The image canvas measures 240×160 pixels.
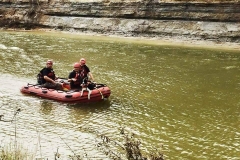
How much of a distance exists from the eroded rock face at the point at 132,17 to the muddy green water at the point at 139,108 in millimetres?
7468

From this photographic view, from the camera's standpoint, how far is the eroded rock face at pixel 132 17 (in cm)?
3338

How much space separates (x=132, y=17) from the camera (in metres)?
38.7

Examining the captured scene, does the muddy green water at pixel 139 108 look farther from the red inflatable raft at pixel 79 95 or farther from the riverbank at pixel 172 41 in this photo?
the riverbank at pixel 172 41

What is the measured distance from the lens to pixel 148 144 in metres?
10.5

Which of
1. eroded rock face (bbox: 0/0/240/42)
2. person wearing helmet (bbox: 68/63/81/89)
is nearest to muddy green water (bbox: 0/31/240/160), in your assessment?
person wearing helmet (bbox: 68/63/81/89)

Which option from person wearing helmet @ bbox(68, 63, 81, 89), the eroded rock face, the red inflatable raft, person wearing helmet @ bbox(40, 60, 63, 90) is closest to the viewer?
the red inflatable raft

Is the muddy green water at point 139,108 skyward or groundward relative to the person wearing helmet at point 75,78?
groundward

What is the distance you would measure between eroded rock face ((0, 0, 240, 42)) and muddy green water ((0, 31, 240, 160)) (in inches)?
294

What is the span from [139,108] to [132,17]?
25.9m

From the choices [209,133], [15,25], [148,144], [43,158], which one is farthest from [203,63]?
Result: [15,25]

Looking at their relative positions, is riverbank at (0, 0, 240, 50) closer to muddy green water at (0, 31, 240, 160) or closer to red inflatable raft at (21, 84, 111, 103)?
muddy green water at (0, 31, 240, 160)

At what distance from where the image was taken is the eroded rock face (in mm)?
33375

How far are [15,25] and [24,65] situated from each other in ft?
84.5

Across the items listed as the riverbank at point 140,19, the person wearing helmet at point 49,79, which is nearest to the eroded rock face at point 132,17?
the riverbank at point 140,19
